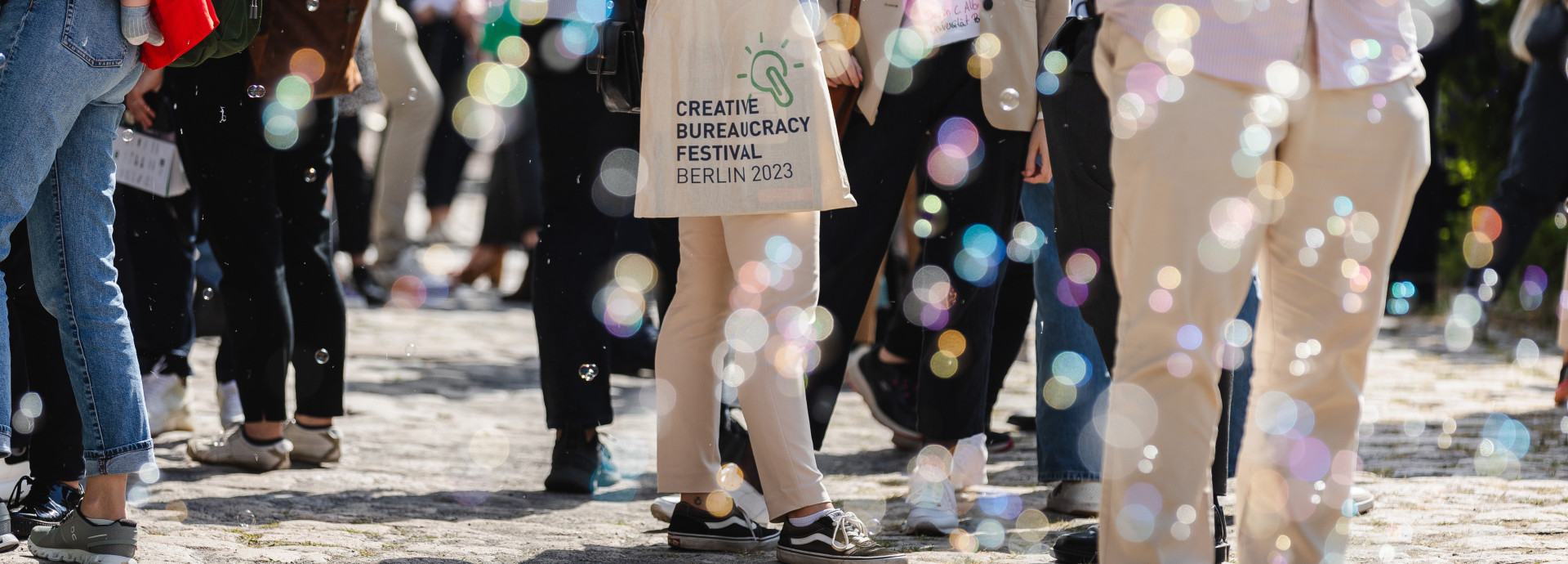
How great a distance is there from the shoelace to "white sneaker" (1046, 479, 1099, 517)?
0.82m

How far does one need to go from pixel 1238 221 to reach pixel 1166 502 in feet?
A: 1.56

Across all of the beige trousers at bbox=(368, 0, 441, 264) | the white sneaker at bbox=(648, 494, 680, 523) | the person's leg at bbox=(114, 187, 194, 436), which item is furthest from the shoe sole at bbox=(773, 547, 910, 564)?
the beige trousers at bbox=(368, 0, 441, 264)

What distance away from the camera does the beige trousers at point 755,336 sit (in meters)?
3.25

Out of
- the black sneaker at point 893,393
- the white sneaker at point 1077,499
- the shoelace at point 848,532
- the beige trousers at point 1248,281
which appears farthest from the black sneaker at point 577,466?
the beige trousers at point 1248,281

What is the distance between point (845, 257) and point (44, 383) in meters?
1.89

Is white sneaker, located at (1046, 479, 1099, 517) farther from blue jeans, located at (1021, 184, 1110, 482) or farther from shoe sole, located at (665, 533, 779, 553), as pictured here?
shoe sole, located at (665, 533, 779, 553)

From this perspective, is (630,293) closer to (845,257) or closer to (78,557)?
(845,257)

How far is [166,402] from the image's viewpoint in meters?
4.90

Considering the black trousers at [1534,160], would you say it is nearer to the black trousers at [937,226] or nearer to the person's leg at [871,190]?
the black trousers at [937,226]

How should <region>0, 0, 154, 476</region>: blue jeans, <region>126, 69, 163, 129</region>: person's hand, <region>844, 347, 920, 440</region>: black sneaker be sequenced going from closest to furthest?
<region>0, 0, 154, 476</region>: blue jeans, <region>126, 69, 163, 129</region>: person's hand, <region>844, 347, 920, 440</region>: black sneaker

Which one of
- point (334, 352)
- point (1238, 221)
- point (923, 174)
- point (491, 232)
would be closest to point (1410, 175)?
point (1238, 221)

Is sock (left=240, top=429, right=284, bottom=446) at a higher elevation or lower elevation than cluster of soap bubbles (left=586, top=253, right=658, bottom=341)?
lower

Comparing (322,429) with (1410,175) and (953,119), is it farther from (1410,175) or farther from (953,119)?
(1410,175)

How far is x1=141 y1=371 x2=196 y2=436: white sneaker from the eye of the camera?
15.9 feet
